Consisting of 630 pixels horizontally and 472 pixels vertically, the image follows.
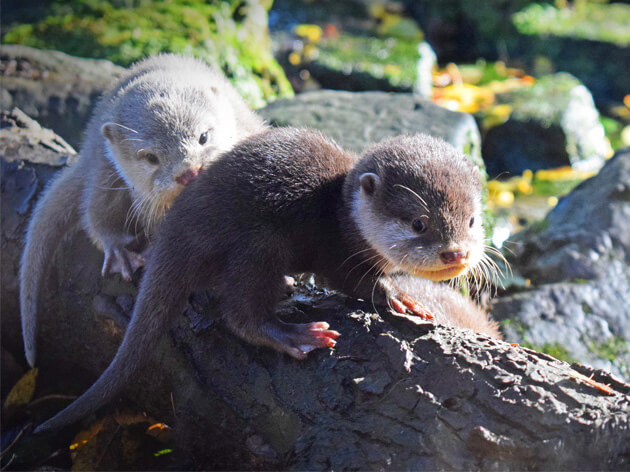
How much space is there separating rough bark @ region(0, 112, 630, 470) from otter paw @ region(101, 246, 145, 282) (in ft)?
0.19

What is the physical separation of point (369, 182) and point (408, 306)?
1.86ft

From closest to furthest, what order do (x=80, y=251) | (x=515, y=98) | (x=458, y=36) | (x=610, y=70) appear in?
(x=80, y=251), (x=515, y=98), (x=610, y=70), (x=458, y=36)

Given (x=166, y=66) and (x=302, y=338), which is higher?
(x=166, y=66)

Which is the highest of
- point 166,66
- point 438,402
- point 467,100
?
point 166,66

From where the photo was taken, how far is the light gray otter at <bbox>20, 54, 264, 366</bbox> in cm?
336

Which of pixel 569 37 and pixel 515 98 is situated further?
pixel 569 37

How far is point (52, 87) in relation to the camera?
16.7 feet

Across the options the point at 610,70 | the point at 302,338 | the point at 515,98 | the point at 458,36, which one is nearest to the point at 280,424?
the point at 302,338

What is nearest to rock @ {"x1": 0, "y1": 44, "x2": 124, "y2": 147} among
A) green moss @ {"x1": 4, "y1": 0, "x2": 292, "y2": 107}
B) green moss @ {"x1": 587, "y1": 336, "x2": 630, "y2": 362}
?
green moss @ {"x1": 4, "y1": 0, "x2": 292, "y2": 107}

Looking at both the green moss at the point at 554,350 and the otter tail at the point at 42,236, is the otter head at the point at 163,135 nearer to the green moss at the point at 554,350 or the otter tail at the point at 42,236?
the otter tail at the point at 42,236

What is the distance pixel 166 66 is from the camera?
403 cm

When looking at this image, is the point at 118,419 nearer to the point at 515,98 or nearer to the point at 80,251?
the point at 80,251

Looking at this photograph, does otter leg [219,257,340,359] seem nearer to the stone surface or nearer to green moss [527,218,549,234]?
the stone surface

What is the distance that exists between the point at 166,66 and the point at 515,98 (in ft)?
17.2
